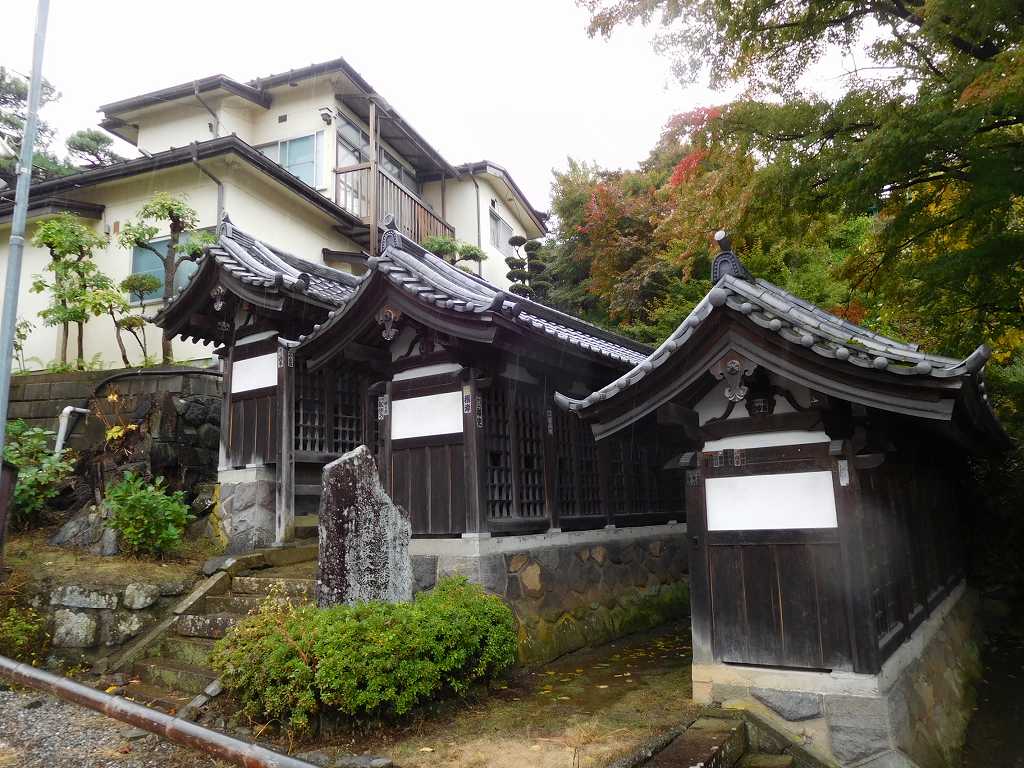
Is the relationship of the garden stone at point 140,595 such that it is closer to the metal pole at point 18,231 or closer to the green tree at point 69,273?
the metal pole at point 18,231

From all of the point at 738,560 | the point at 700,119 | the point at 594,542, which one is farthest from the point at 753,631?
the point at 700,119

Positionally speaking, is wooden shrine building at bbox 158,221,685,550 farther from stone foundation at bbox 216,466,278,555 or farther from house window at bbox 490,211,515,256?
house window at bbox 490,211,515,256

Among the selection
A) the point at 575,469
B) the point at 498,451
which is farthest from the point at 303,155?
the point at 498,451

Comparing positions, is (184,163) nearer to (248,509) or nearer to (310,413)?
(310,413)

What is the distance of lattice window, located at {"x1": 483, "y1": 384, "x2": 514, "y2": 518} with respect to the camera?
30.8 feet

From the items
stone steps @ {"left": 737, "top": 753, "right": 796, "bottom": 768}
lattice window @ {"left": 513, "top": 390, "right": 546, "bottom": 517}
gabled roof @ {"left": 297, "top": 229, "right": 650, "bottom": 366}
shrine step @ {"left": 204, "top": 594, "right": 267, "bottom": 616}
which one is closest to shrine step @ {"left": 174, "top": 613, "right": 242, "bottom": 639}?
shrine step @ {"left": 204, "top": 594, "right": 267, "bottom": 616}

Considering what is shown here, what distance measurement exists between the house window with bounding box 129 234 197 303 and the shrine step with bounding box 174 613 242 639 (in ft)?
38.8

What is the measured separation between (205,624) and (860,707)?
7563 millimetres

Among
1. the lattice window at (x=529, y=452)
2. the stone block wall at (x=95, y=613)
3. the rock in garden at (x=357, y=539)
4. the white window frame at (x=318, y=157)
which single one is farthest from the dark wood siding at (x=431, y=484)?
the white window frame at (x=318, y=157)

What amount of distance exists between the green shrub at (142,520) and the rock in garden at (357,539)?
4603 millimetres

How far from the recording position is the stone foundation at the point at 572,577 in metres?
9.01

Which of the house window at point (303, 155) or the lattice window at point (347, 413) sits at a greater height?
the house window at point (303, 155)

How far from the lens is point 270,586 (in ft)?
29.6

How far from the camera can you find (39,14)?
30.6 ft
